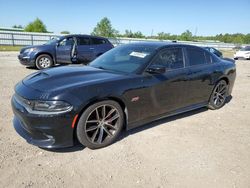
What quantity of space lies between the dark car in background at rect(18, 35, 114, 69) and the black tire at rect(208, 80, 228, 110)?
21.3 ft

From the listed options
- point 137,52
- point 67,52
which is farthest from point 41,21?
point 137,52

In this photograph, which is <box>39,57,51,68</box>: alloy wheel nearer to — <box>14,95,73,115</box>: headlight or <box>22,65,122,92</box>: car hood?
<box>22,65,122,92</box>: car hood

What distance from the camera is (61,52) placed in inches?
392

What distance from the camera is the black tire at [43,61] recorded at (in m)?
9.59

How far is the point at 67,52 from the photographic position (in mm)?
10016

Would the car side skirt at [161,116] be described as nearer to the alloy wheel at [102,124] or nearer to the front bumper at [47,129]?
the alloy wheel at [102,124]

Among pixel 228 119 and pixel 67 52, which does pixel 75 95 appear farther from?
pixel 67 52

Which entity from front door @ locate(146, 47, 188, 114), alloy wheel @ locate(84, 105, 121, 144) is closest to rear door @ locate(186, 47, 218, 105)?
front door @ locate(146, 47, 188, 114)

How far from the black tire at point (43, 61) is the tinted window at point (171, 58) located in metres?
6.84

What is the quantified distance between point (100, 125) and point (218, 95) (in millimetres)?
3295

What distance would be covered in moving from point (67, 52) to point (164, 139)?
7.46 m

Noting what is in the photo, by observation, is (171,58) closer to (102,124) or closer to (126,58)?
(126,58)

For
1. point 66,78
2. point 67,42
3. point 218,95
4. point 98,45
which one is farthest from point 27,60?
point 218,95

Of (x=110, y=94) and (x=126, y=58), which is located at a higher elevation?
(x=126, y=58)
